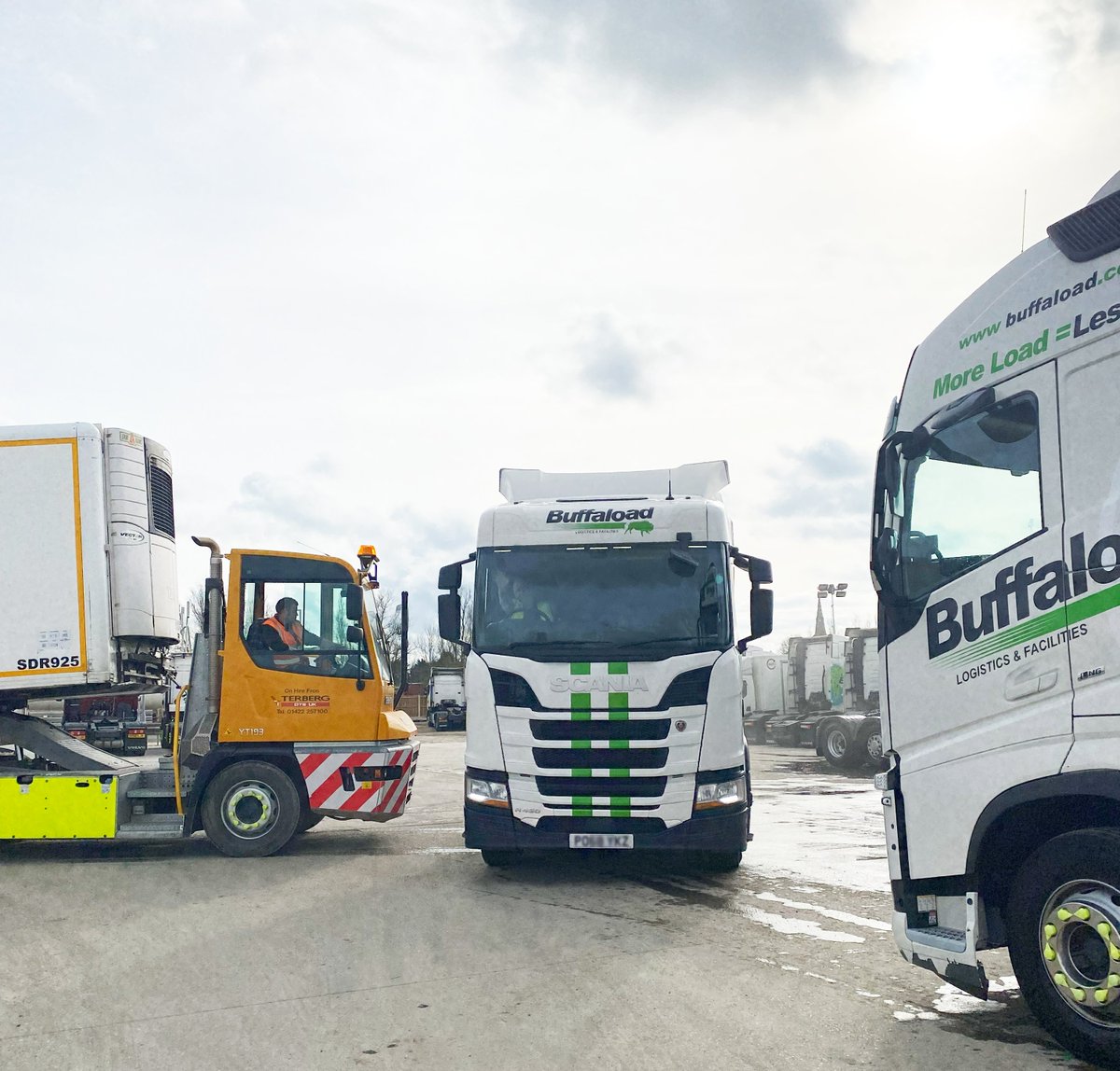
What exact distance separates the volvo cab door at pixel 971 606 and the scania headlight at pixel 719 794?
3.17 meters

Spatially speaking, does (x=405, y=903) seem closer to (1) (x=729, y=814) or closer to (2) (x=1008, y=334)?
(1) (x=729, y=814)

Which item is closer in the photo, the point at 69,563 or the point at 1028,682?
the point at 1028,682

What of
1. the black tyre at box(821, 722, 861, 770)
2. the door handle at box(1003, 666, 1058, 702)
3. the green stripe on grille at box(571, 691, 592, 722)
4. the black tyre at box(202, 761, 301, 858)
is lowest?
the black tyre at box(821, 722, 861, 770)

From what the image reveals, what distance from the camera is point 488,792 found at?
875 centimetres

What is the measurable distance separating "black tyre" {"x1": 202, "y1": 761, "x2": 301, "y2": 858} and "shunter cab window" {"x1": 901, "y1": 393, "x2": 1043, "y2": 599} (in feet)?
22.4

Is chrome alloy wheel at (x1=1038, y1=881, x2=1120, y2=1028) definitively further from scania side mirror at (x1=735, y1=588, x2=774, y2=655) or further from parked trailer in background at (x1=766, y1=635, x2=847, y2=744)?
parked trailer in background at (x1=766, y1=635, x2=847, y2=744)

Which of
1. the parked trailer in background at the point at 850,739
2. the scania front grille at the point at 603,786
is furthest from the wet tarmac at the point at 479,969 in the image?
the parked trailer in background at the point at 850,739

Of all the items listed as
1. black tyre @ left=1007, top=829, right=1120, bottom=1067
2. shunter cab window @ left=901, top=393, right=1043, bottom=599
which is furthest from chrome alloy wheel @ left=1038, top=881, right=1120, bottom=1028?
shunter cab window @ left=901, top=393, right=1043, bottom=599

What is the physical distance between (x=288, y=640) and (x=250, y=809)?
1556 mm

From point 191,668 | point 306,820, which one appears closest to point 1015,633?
point 191,668

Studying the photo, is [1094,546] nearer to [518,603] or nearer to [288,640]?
[518,603]

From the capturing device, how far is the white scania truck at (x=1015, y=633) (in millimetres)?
4457

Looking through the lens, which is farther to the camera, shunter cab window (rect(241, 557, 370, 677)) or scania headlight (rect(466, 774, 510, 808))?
shunter cab window (rect(241, 557, 370, 677))

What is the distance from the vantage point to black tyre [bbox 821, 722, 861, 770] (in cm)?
2219
